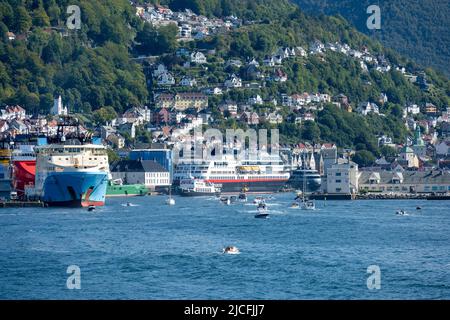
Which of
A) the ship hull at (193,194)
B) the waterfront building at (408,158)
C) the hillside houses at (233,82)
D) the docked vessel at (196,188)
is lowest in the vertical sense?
the ship hull at (193,194)

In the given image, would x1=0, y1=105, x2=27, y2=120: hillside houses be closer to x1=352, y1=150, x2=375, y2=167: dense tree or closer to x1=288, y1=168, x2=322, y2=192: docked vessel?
x1=288, y1=168, x2=322, y2=192: docked vessel

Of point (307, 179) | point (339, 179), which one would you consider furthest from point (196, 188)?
point (339, 179)

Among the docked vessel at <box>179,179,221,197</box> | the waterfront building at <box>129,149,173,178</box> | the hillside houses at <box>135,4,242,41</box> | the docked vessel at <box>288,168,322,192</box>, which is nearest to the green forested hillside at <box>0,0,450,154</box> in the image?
the hillside houses at <box>135,4,242,41</box>

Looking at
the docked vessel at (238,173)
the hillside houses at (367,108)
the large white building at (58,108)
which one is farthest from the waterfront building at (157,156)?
the hillside houses at (367,108)

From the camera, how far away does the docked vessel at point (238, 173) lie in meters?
112

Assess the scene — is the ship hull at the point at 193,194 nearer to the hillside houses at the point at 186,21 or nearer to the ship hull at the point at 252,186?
the ship hull at the point at 252,186

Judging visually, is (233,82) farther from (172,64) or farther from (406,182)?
(406,182)

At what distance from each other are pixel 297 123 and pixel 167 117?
46.9 feet

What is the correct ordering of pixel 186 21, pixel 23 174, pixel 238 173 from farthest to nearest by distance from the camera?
1. pixel 186 21
2. pixel 238 173
3. pixel 23 174

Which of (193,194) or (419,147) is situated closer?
(193,194)

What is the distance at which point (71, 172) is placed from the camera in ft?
253

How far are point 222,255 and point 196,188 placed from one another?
63263mm

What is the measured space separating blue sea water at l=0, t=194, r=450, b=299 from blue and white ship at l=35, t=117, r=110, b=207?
344 inches
